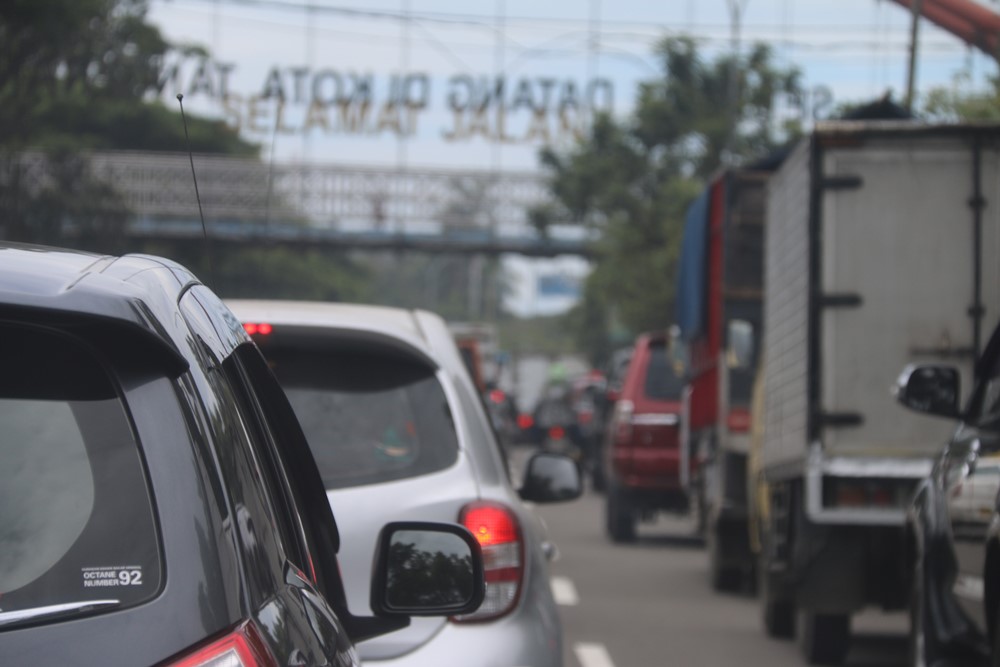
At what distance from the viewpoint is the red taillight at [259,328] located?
451 centimetres

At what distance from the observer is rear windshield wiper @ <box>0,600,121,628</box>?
6.26ft

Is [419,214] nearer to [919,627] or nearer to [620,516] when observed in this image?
[620,516]

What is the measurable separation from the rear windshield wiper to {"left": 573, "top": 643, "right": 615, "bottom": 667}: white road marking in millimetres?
7235

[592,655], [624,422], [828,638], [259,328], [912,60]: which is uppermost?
[912,60]

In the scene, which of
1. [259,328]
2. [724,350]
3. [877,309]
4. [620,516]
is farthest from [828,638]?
[620,516]

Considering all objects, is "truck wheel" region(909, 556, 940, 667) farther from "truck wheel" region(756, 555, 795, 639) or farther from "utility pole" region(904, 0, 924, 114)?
"utility pole" region(904, 0, 924, 114)

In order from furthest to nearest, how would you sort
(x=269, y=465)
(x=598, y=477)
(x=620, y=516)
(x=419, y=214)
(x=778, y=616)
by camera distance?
(x=419, y=214) < (x=598, y=477) < (x=620, y=516) < (x=778, y=616) < (x=269, y=465)

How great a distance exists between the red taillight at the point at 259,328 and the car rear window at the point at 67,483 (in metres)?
2.46

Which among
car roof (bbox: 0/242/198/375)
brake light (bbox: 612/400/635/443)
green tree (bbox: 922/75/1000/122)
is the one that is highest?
green tree (bbox: 922/75/1000/122)

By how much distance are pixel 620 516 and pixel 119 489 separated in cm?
1561

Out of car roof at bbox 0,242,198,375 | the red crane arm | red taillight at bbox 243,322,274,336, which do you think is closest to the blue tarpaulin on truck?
the red crane arm

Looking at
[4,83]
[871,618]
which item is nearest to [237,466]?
[871,618]

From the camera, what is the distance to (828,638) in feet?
29.9

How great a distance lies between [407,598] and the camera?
3.15 metres
